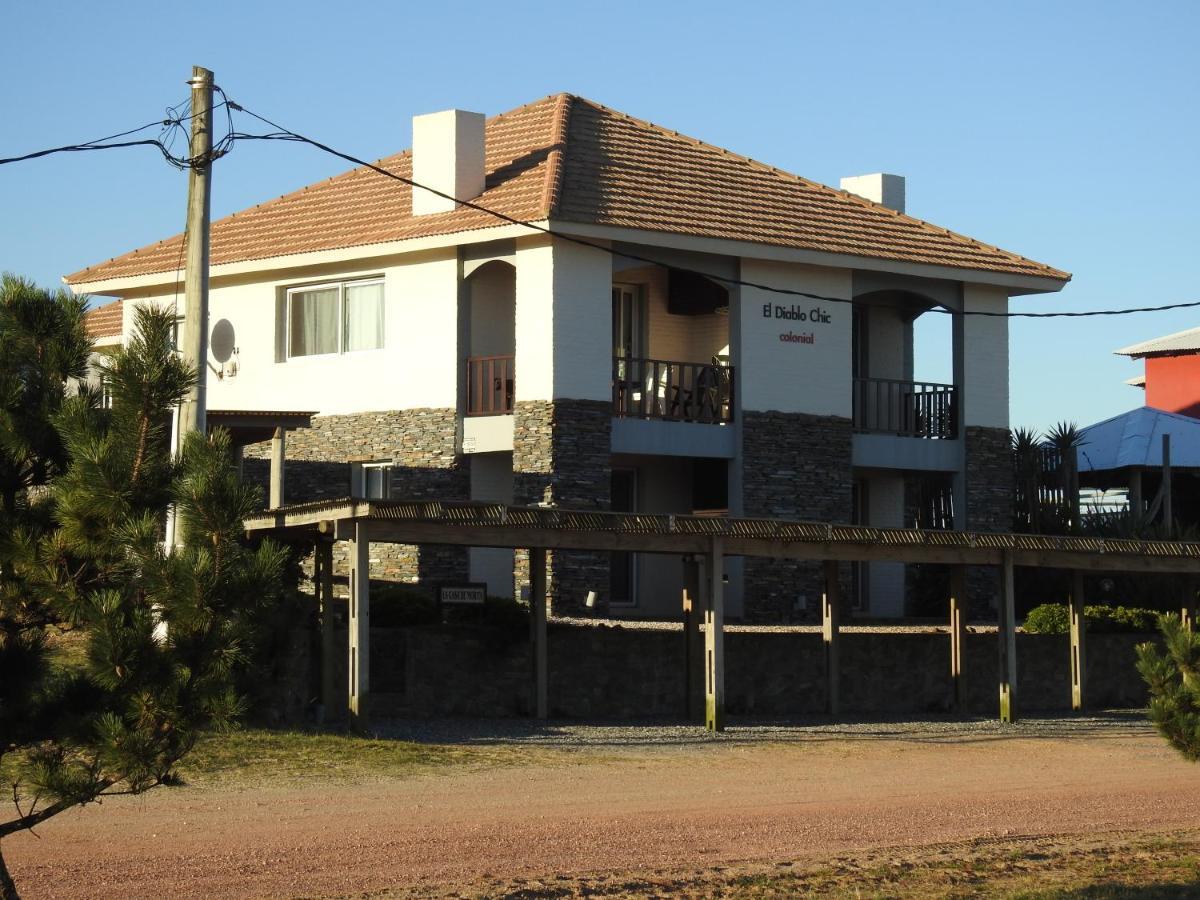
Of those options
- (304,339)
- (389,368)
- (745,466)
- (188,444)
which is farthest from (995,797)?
(304,339)

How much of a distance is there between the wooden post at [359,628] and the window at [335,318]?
10.1 m

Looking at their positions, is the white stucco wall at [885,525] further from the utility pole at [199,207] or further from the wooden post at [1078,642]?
the utility pole at [199,207]

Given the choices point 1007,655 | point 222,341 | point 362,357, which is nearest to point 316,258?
point 362,357

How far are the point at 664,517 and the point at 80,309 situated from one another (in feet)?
38.5

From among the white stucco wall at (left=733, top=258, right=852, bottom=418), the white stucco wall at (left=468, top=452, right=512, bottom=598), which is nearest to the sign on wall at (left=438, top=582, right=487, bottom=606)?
the white stucco wall at (left=468, top=452, right=512, bottom=598)

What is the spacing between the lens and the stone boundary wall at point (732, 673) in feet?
70.3

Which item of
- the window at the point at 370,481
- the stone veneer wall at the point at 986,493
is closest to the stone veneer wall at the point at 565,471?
the window at the point at 370,481

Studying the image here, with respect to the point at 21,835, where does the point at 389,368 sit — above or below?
above

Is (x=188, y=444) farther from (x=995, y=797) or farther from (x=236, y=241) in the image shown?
(x=236, y=241)

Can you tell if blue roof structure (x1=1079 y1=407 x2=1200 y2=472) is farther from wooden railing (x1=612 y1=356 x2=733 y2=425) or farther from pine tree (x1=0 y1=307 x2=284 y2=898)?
pine tree (x1=0 y1=307 x2=284 y2=898)

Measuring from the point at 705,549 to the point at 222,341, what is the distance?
10964 millimetres

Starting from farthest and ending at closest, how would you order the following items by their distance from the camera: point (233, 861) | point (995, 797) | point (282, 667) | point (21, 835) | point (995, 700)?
point (995, 700), point (282, 667), point (995, 797), point (21, 835), point (233, 861)

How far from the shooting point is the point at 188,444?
878 cm

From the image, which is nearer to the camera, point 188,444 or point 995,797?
point 188,444
